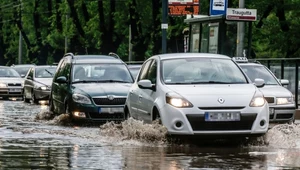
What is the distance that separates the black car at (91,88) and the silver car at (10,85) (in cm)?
1479

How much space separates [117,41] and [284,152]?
47.4 metres

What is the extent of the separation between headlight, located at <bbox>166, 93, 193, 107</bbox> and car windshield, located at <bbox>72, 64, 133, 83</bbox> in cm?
706

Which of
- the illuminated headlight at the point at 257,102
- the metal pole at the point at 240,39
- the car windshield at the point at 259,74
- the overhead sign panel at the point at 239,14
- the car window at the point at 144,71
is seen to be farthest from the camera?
the metal pole at the point at 240,39

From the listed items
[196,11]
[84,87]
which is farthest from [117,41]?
[84,87]

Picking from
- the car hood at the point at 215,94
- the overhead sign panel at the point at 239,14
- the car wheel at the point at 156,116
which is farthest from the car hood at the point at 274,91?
the overhead sign panel at the point at 239,14

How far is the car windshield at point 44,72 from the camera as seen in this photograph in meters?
34.9

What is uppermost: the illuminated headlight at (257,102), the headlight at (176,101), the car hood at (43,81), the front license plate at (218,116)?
the headlight at (176,101)

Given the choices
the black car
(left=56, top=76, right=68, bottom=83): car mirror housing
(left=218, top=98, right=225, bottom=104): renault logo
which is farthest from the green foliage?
(left=218, top=98, right=225, bottom=104): renault logo

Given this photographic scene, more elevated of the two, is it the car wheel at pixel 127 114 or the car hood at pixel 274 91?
the car wheel at pixel 127 114

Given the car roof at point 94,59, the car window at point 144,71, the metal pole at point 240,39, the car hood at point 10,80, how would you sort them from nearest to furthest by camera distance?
the car window at point 144,71 → the car roof at point 94,59 → the metal pole at point 240,39 → the car hood at point 10,80

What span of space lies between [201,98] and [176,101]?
1.28 ft

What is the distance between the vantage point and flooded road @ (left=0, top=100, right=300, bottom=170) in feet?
37.4

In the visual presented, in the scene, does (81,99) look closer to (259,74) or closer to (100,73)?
(100,73)

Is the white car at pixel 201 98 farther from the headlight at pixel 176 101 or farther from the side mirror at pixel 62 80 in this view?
the side mirror at pixel 62 80
